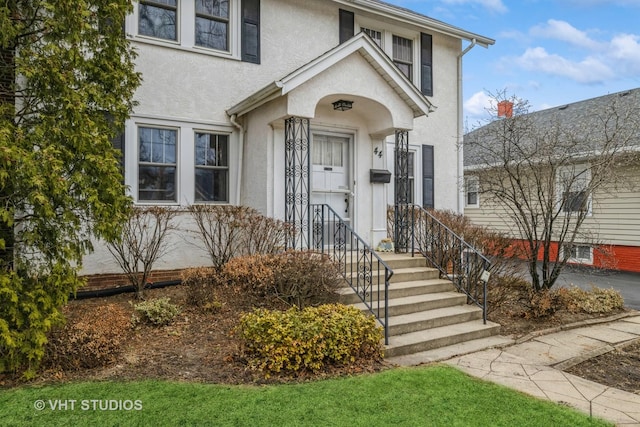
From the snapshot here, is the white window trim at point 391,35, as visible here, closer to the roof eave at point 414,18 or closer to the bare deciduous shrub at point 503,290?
the roof eave at point 414,18

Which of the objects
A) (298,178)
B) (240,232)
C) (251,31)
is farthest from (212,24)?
(240,232)

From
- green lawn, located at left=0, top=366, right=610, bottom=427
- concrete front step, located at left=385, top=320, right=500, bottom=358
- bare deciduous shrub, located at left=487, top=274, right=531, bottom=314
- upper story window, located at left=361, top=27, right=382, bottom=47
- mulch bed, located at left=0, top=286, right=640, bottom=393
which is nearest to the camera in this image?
green lawn, located at left=0, top=366, right=610, bottom=427

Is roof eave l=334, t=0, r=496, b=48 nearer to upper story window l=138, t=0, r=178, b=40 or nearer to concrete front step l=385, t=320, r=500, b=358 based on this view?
upper story window l=138, t=0, r=178, b=40

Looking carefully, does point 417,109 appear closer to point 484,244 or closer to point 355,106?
point 355,106

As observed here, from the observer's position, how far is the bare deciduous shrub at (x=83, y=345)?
13.8ft

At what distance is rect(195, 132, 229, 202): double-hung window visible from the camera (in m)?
7.95

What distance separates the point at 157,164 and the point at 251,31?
3264 mm

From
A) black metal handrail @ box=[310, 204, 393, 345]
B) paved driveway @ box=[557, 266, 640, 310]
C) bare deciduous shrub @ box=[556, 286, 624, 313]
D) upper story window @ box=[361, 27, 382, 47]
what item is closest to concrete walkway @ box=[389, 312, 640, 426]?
bare deciduous shrub @ box=[556, 286, 624, 313]

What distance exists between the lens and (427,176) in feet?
33.9

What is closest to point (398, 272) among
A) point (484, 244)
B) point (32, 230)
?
point (484, 244)

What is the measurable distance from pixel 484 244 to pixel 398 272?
1.92 metres

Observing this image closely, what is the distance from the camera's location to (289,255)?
19.1 feet

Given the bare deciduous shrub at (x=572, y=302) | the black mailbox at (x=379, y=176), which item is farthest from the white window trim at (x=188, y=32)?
the bare deciduous shrub at (x=572, y=302)

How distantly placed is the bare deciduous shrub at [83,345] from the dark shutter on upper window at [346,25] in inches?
300
